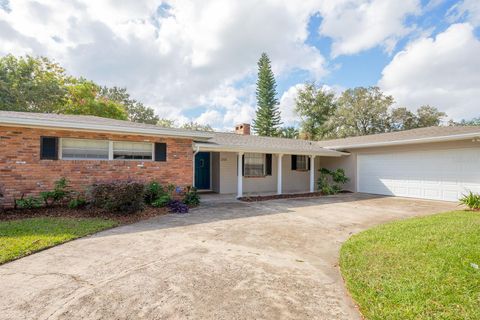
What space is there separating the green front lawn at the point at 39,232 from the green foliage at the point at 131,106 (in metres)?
31.6

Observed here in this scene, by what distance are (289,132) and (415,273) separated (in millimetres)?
31404

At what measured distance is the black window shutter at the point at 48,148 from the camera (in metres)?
7.20

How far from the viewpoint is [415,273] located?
3.22 m

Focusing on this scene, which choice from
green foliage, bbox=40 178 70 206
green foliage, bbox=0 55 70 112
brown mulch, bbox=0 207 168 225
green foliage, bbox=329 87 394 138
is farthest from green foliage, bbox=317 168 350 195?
green foliage, bbox=0 55 70 112

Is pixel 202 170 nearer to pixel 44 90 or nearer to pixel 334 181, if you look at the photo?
pixel 334 181

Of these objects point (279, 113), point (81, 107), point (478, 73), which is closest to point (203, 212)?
point (81, 107)

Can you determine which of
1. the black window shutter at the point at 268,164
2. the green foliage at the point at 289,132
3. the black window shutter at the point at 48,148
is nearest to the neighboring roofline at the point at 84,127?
the black window shutter at the point at 48,148

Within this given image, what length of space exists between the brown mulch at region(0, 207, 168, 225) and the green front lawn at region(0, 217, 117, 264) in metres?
0.37

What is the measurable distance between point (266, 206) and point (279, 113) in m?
24.5

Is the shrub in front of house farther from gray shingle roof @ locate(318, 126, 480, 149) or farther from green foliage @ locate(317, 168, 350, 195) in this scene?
gray shingle roof @ locate(318, 126, 480, 149)

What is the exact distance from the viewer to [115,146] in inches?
323

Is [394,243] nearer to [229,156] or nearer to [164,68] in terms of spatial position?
[229,156]

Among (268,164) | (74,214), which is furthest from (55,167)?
(268,164)

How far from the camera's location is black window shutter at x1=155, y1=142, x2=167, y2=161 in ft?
28.9
